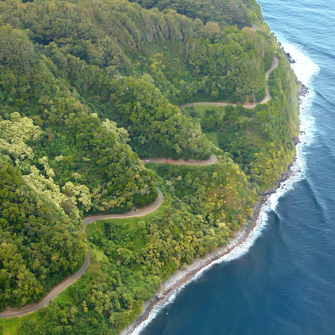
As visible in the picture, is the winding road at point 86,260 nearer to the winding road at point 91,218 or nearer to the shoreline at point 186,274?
the winding road at point 91,218

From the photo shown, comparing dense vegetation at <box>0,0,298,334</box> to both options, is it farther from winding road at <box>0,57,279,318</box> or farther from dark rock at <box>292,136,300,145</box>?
winding road at <box>0,57,279,318</box>

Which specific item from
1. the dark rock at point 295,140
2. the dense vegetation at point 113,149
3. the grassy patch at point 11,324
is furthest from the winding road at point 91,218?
the dark rock at point 295,140

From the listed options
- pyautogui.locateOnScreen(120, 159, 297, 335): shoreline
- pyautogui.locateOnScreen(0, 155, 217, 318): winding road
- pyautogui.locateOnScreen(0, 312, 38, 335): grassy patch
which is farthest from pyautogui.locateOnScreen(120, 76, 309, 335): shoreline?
pyautogui.locateOnScreen(0, 312, 38, 335): grassy patch

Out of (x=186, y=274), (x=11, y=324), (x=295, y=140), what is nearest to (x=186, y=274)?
(x=186, y=274)

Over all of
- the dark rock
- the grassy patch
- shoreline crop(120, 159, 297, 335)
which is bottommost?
shoreline crop(120, 159, 297, 335)

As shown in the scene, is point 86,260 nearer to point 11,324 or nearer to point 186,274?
point 11,324

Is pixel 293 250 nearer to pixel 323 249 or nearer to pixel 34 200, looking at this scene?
pixel 323 249
